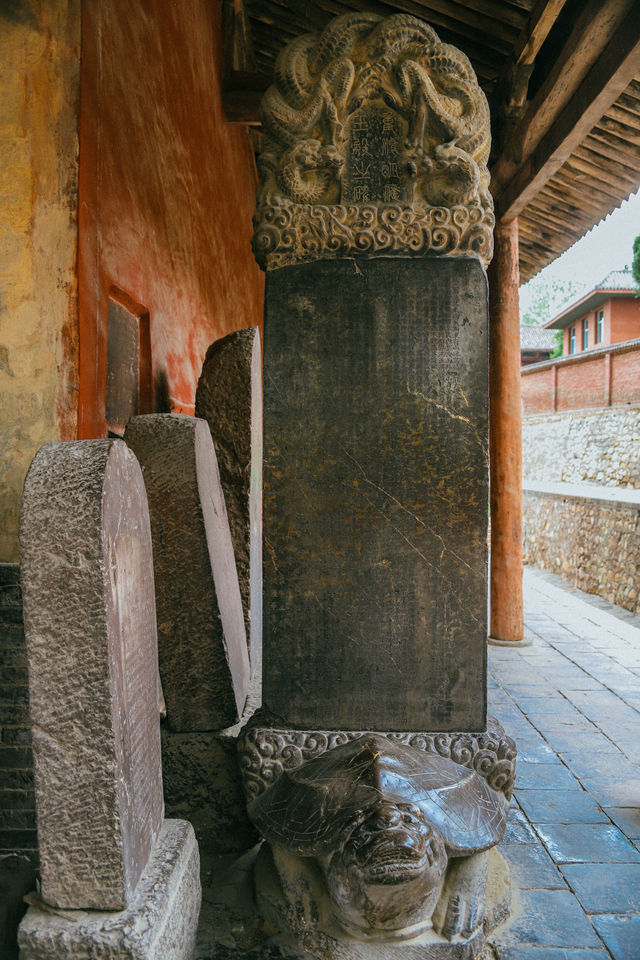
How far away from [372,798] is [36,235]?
235cm

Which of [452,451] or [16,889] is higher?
[452,451]

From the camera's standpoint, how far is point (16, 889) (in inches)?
71.9

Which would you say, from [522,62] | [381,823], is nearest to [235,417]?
[381,823]

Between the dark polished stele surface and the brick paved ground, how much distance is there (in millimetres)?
617

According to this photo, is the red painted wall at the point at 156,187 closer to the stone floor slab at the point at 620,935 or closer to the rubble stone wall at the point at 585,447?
the stone floor slab at the point at 620,935

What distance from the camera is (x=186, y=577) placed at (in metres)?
2.42

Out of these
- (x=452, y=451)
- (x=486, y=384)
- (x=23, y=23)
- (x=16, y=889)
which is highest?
(x=23, y=23)

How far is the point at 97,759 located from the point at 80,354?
64.2 inches

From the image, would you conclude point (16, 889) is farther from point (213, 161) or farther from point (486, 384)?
point (213, 161)

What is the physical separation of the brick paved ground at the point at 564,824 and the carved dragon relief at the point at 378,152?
2232mm

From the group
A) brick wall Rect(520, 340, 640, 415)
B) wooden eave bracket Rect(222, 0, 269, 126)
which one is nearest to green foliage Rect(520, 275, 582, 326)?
brick wall Rect(520, 340, 640, 415)

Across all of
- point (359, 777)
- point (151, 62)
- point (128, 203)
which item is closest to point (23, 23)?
point (128, 203)

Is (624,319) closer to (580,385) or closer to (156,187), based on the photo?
(580,385)

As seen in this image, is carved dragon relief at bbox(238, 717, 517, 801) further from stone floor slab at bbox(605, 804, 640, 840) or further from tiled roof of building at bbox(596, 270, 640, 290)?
tiled roof of building at bbox(596, 270, 640, 290)
